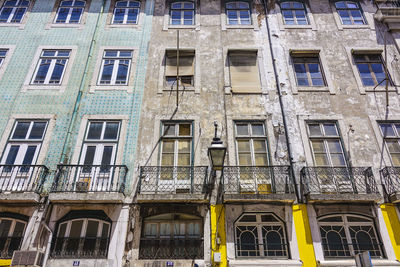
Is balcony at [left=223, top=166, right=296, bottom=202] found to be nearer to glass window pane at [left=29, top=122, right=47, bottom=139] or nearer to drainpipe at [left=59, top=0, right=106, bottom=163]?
drainpipe at [left=59, top=0, right=106, bottom=163]

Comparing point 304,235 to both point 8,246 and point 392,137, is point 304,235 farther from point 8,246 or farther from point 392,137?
point 8,246

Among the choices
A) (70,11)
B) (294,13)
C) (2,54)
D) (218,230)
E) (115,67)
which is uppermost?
(70,11)

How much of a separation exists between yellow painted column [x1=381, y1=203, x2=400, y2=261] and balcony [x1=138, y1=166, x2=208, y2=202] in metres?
4.81

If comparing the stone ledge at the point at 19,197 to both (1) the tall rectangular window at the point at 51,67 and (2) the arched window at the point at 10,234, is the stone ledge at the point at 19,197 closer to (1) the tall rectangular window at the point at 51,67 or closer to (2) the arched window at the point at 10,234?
(2) the arched window at the point at 10,234

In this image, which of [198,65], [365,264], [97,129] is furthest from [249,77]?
[365,264]

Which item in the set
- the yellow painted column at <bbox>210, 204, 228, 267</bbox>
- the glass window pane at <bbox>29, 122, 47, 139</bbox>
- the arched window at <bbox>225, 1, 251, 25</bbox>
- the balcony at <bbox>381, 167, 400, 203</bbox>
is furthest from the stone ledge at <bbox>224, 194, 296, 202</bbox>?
the arched window at <bbox>225, 1, 251, 25</bbox>

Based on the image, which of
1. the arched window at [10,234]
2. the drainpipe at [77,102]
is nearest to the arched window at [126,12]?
the drainpipe at [77,102]

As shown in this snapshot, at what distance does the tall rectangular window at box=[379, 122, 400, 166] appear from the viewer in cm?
816

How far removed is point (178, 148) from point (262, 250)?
364 cm

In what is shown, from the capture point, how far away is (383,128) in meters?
8.59

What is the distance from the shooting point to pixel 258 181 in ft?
25.3

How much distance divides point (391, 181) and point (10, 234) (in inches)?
399

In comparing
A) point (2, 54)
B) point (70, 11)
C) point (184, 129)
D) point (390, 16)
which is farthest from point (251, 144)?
point (2, 54)

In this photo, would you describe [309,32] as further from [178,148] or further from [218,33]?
[178,148]
